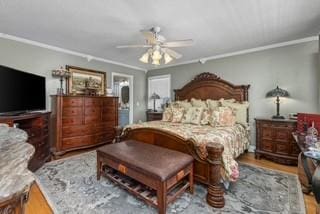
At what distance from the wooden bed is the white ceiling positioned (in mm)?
1150

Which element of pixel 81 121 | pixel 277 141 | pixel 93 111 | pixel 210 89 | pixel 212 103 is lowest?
pixel 277 141

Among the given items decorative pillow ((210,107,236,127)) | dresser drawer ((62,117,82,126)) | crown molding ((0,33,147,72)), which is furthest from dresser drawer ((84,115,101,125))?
decorative pillow ((210,107,236,127))

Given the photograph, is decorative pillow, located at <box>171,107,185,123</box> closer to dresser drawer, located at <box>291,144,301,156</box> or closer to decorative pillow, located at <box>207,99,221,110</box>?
decorative pillow, located at <box>207,99,221,110</box>

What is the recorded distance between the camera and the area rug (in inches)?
77.8

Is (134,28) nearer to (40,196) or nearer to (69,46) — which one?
(69,46)

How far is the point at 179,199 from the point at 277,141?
2598 mm

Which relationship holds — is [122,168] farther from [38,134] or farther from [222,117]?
[222,117]

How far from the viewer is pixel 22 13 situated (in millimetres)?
2535

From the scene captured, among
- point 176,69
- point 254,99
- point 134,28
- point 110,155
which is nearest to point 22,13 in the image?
point 134,28

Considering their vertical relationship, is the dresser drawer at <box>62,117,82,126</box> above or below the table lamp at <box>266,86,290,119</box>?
below

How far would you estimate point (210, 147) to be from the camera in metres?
2.06

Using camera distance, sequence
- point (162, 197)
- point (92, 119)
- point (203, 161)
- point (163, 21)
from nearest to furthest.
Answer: point (162, 197) < point (203, 161) < point (163, 21) < point (92, 119)

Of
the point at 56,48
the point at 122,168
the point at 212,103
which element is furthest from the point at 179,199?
the point at 56,48

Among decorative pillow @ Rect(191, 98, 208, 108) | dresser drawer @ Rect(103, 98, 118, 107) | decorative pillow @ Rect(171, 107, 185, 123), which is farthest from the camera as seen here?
dresser drawer @ Rect(103, 98, 118, 107)
